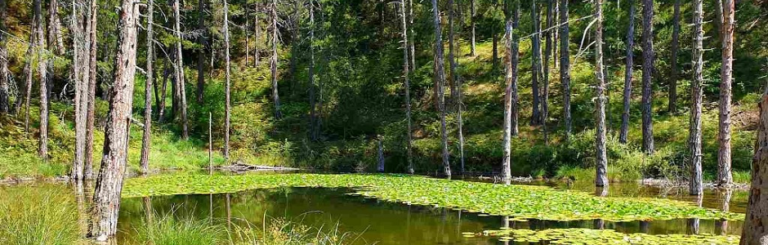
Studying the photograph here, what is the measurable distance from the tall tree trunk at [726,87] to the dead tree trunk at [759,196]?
1082 cm

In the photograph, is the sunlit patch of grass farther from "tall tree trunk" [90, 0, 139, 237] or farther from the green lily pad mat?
the green lily pad mat

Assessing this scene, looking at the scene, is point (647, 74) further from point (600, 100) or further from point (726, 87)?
point (726, 87)

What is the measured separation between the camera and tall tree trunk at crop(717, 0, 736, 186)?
1257 centimetres

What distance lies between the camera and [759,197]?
133 inches

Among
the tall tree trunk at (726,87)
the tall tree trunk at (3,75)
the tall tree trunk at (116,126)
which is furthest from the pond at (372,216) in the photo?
the tall tree trunk at (3,75)

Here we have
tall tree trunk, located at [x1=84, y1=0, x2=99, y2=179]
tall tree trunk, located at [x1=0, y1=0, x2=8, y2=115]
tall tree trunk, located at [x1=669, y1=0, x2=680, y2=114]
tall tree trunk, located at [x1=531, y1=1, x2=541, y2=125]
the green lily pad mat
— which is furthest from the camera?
tall tree trunk, located at [x1=531, y1=1, x2=541, y2=125]

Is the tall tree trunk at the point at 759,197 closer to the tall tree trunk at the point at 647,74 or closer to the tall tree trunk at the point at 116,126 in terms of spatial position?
the tall tree trunk at the point at 116,126

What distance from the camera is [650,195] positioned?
15391 mm

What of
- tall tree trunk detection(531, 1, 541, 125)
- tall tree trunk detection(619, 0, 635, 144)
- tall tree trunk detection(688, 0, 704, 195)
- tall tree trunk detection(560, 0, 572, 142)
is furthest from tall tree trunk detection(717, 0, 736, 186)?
tall tree trunk detection(531, 1, 541, 125)

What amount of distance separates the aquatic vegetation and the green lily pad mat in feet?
5.23

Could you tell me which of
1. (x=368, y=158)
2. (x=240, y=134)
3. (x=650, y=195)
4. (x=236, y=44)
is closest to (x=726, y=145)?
(x=650, y=195)

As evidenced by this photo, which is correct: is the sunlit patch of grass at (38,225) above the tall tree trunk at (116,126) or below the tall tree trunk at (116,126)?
below

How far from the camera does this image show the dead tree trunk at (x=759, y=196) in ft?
11.0

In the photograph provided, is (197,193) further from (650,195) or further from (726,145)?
(726,145)
